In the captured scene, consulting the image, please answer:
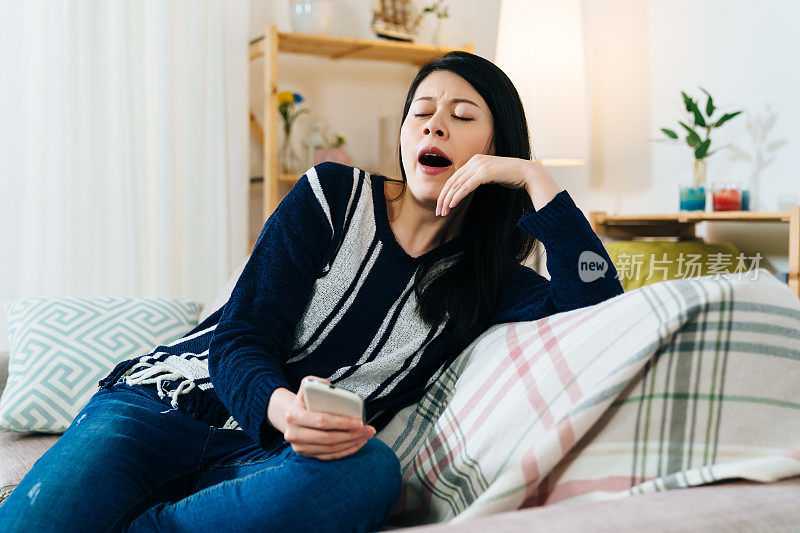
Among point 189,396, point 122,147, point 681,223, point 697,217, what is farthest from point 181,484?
point 681,223

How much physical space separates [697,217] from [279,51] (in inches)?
72.0

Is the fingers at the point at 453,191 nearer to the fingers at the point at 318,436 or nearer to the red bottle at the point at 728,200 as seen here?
the fingers at the point at 318,436

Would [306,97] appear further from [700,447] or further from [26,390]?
[700,447]

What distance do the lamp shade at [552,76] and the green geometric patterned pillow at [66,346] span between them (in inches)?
60.9

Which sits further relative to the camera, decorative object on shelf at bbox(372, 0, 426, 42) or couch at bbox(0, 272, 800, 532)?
decorative object on shelf at bbox(372, 0, 426, 42)

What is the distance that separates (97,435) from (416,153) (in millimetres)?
636

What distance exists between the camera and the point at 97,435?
39.2 inches

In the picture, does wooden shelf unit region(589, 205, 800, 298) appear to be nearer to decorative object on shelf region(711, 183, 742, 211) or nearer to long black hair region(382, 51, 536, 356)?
decorative object on shelf region(711, 183, 742, 211)

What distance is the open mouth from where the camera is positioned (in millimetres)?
1254

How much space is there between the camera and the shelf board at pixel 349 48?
3.01 metres

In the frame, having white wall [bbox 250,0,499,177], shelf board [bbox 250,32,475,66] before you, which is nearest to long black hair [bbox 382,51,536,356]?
shelf board [bbox 250,32,475,66]

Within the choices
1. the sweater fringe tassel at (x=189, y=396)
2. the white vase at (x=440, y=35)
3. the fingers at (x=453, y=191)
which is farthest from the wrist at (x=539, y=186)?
the white vase at (x=440, y=35)

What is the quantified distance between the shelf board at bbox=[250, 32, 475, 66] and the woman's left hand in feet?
6.46

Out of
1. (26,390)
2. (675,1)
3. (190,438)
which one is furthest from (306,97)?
(190,438)
